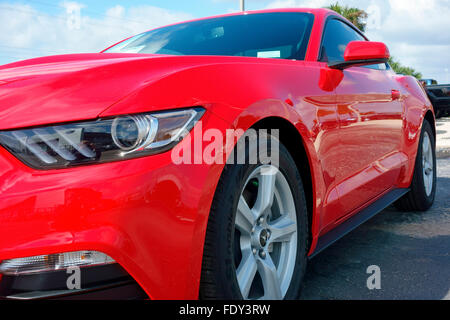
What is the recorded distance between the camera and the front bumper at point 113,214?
50.9 inches

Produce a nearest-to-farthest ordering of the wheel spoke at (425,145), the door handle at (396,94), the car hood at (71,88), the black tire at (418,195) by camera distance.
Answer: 1. the car hood at (71,88)
2. the door handle at (396,94)
3. the black tire at (418,195)
4. the wheel spoke at (425,145)

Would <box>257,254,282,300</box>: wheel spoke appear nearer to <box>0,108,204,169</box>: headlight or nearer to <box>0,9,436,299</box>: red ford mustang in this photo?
<box>0,9,436,299</box>: red ford mustang

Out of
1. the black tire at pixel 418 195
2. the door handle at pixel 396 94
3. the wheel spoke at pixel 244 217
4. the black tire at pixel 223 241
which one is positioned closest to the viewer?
the black tire at pixel 223 241

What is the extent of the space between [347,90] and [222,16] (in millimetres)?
1007

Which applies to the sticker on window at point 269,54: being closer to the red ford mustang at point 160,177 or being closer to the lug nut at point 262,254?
the red ford mustang at point 160,177

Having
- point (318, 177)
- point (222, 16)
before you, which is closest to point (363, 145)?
point (318, 177)

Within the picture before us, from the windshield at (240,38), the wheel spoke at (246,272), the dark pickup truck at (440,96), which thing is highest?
the dark pickup truck at (440,96)

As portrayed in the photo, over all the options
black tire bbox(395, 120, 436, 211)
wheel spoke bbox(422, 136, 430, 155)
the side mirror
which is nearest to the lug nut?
the side mirror

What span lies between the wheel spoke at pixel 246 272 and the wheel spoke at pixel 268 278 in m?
0.06

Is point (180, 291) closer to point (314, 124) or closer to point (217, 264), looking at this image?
point (217, 264)

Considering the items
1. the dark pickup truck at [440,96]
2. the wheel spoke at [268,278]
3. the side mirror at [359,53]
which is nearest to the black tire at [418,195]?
the side mirror at [359,53]

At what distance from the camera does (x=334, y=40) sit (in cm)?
307

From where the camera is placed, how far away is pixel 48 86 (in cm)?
149

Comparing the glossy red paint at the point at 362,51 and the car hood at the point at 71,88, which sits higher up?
the glossy red paint at the point at 362,51
